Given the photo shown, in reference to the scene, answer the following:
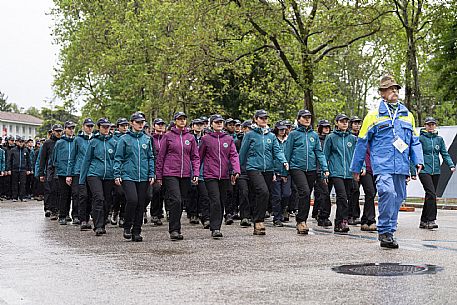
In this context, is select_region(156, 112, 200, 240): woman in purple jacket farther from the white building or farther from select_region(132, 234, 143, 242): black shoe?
the white building

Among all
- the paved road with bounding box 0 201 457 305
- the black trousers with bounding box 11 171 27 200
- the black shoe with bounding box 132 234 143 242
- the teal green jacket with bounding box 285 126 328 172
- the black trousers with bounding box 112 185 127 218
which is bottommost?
the paved road with bounding box 0 201 457 305

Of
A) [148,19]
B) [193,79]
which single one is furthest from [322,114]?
[193,79]

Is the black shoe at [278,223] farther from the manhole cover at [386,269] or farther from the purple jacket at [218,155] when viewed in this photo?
the manhole cover at [386,269]

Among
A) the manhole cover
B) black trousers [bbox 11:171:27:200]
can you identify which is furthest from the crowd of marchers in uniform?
black trousers [bbox 11:171:27:200]

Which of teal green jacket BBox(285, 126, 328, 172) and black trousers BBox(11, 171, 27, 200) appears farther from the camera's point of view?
black trousers BBox(11, 171, 27, 200)

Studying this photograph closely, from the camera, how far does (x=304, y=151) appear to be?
45.3ft

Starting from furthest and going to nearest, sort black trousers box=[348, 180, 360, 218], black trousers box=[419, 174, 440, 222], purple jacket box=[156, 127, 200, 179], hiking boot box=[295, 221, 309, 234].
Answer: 1. black trousers box=[348, 180, 360, 218]
2. black trousers box=[419, 174, 440, 222]
3. hiking boot box=[295, 221, 309, 234]
4. purple jacket box=[156, 127, 200, 179]

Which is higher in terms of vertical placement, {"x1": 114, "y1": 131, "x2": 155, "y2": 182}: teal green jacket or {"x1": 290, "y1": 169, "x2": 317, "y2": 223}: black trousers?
{"x1": 114, "y1": 131, "x2": 155, "y2": 182}: teal green jacket

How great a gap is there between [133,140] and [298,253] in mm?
3963

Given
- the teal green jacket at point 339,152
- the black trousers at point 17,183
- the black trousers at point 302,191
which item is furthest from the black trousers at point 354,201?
the black trousers at point 17,183

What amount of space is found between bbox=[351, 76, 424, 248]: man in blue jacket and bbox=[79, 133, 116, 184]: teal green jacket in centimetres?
516

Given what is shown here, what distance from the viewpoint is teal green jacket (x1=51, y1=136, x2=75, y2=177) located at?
16875mm

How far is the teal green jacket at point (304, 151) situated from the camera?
1374 centimetres

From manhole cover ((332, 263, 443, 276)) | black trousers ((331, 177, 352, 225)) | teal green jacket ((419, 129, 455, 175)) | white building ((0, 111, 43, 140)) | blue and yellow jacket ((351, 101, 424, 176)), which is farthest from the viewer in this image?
white building ((0, 111, 43, 140))
